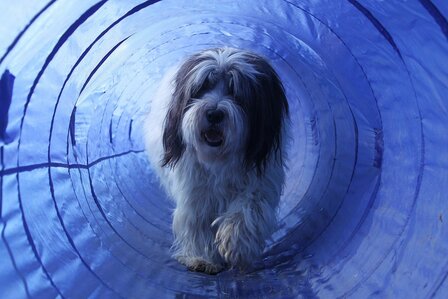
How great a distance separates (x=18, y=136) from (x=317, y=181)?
10.2ft

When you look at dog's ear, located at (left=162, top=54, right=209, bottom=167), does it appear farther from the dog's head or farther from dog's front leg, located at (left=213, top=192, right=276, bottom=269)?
dog's front leg, located at (left=213, top=192, right=276, bottom=269)

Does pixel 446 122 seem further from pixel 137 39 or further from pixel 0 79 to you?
pixel 137 39

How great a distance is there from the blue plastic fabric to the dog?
30cm

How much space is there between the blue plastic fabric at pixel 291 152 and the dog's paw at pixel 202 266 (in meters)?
0.05

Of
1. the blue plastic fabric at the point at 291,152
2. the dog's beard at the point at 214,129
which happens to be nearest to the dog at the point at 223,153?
the dog's beard at the point at 214,129

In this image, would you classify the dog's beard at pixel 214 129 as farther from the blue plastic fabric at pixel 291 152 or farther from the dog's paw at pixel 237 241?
the blue plastic fabric at pixel 291 152

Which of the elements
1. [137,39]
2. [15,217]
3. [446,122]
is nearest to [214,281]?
[15,217]

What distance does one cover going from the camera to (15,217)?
3.81 meters

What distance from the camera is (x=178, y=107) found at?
15.0 feet

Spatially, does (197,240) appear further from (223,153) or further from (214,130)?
(214,130)

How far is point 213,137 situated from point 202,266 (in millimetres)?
1070

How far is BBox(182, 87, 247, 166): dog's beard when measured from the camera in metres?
4.28

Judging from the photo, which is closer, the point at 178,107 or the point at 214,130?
the point at 214,130

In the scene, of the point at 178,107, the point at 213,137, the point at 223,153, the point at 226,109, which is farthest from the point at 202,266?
the point at 226,109
